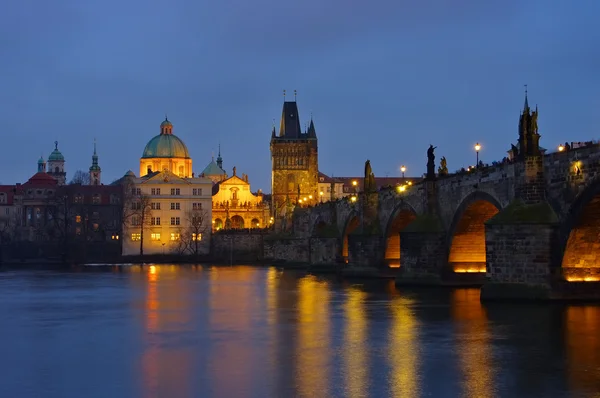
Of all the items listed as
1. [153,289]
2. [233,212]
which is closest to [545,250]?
[153,289]

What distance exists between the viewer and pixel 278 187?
174625mm

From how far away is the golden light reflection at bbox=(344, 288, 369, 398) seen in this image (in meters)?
20.2

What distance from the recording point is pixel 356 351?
25.9m

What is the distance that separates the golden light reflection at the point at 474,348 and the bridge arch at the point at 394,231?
20.5 m

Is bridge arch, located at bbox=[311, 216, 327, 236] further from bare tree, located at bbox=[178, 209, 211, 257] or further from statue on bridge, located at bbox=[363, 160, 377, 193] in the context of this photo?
bare tree, located at bbox=[178, 209, 211, 257]

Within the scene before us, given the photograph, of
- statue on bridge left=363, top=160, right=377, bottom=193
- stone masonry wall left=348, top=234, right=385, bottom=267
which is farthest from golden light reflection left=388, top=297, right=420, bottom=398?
statue on bridge left=363, top=160, right=377, bottom=193

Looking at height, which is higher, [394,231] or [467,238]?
[394,231]

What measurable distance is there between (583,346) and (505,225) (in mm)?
12751

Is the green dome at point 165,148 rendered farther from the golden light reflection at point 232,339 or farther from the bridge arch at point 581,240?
the bridge arch at point 581,240

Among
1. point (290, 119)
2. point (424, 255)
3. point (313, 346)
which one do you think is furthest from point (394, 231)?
point (290, 119)

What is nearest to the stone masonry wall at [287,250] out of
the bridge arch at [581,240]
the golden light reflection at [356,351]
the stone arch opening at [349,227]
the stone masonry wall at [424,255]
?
the stone arch opening at [349,227]

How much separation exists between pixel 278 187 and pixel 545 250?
13850 cm

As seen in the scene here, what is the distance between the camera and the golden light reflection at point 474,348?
20.3 meters

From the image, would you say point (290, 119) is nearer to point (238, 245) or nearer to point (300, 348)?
point (238, 245)
